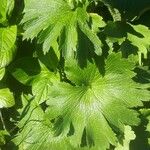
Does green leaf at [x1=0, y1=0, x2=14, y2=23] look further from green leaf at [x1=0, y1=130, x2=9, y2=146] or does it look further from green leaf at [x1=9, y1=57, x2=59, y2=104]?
green leaf at [x1=0, y1=130, x2=9, y2=146]

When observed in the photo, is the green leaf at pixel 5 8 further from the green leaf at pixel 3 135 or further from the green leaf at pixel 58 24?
the green leaf at pixel 3 135

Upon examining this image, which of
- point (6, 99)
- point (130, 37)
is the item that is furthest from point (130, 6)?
point (6, 99)

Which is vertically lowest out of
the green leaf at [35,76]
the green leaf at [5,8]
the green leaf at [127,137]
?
the green leaf at [127,137]

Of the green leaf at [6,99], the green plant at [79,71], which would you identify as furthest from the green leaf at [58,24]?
the green leaf at [6,99]

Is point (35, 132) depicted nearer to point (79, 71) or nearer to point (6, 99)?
point (6, 99)

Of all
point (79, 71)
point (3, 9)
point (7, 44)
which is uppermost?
point (3, 9)

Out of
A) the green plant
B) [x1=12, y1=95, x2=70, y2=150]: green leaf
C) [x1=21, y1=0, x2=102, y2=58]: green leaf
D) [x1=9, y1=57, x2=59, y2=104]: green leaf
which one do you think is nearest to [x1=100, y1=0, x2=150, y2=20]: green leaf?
the green plant
